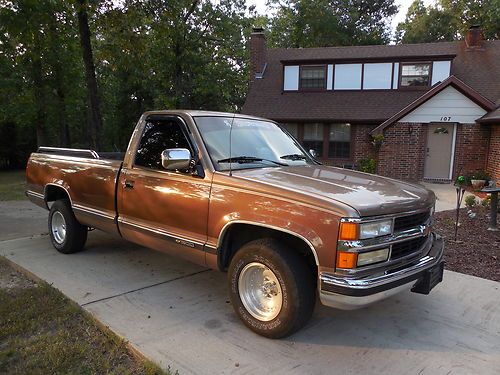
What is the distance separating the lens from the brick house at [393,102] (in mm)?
15820

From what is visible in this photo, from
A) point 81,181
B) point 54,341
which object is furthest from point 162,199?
point 81,181

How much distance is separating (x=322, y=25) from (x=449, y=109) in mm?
18821

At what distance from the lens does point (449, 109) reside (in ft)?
52.0

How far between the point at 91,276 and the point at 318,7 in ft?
103

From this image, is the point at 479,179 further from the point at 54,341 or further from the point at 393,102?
the point at 54,341

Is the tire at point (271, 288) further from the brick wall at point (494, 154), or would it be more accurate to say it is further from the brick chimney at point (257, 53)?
the brick chimney at point (257, 53)

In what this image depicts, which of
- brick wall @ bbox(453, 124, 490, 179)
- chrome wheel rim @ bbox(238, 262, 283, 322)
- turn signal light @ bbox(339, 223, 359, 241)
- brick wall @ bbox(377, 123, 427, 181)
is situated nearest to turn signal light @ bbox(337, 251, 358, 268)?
turn signal light @ bbox(339, 223, 359, 241)

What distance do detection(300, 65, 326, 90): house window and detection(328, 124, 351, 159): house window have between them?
2.38 metres

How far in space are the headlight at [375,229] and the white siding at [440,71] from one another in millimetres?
16793

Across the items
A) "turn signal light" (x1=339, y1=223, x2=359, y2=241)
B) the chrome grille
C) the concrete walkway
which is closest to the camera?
"turn signal light" (x1=339, y1=223, x2=359, y2=241)

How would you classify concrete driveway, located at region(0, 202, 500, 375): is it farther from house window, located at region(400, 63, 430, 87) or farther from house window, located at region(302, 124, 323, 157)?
house window, located at region(400, 63, 430, 87)

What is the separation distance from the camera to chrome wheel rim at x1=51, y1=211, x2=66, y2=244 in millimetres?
5906

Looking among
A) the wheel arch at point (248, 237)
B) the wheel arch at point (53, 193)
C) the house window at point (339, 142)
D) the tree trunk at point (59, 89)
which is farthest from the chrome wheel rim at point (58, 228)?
the tree trunk at point (59, 89)

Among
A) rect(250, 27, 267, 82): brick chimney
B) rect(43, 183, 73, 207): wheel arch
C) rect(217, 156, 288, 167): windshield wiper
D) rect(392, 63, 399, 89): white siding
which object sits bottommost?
rect(43, 183, 73, 207): wheel arch
